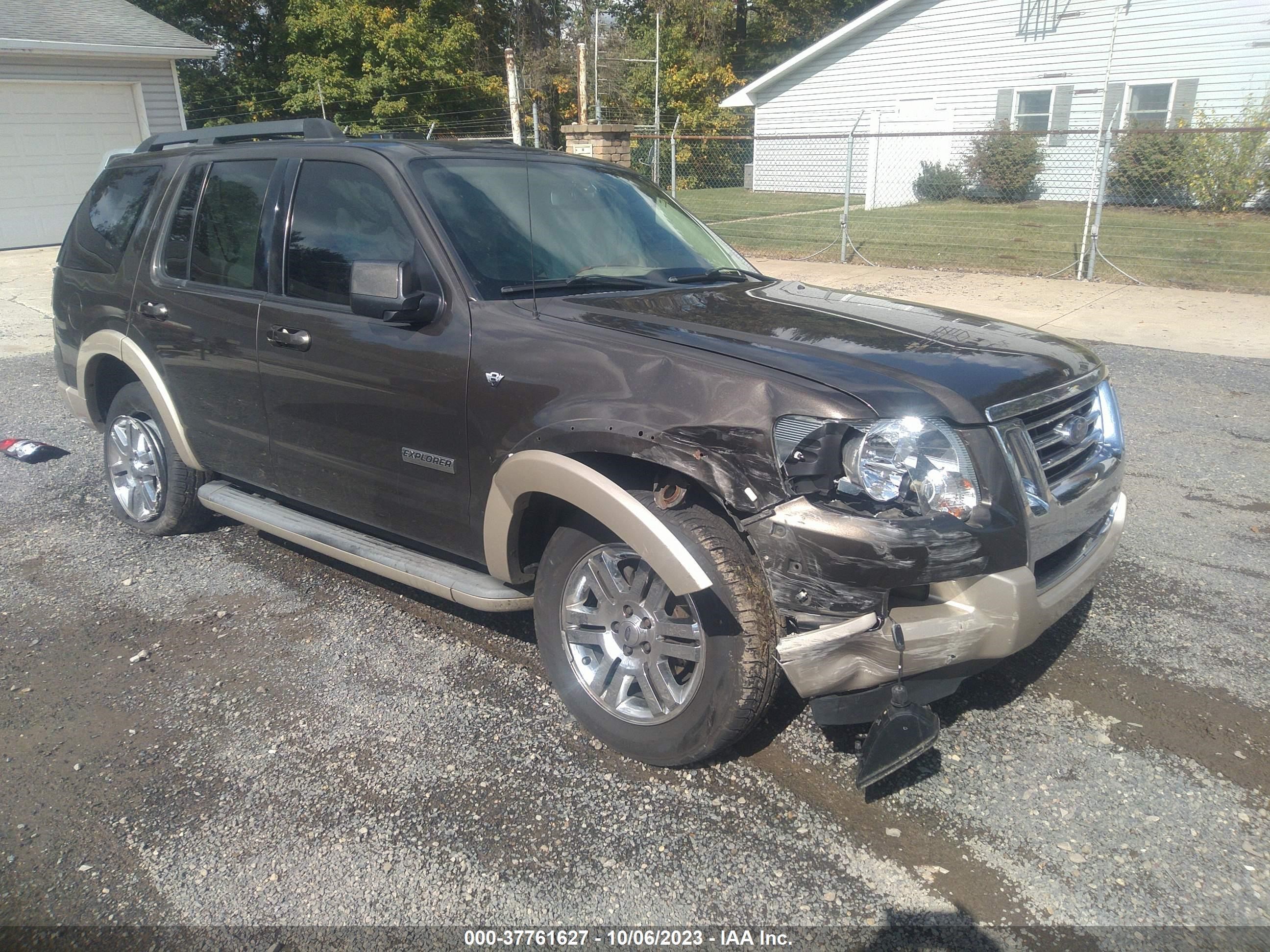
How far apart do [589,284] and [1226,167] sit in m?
17.7

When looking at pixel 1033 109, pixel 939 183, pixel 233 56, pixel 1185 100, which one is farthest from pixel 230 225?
pixel 233 56

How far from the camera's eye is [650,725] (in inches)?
121

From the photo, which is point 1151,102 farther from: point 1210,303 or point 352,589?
point 352,589

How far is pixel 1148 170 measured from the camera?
18547 mm

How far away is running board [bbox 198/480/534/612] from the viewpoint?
346cm

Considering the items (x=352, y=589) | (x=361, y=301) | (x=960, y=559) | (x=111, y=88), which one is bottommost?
(x=352, y=589)

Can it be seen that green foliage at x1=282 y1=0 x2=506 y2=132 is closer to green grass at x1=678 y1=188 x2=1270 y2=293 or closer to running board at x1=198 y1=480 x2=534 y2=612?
green grass at x1=678 y1=188 x2=1270 y2=293

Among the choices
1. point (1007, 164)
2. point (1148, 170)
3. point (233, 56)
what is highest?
point (233, 56)

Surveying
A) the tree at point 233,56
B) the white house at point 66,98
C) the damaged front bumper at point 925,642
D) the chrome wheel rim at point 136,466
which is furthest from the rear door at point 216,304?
the tree at point 233,56

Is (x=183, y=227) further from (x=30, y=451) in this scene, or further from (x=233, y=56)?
(x=233, y=56)

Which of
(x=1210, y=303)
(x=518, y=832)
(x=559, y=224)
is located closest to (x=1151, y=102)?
(x=1210, y=303)

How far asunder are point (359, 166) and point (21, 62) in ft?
58.4

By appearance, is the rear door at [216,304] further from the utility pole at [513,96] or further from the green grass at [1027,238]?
the utility pole at [513,96]

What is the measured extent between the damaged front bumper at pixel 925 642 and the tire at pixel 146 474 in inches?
140
